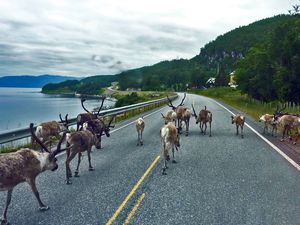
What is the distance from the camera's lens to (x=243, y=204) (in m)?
6.96

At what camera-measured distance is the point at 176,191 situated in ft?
25.6

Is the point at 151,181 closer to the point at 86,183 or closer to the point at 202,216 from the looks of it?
the point at 86,183

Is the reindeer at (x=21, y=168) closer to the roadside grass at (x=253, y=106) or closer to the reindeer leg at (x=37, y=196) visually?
the reindeer leg at (x=37, y=196)

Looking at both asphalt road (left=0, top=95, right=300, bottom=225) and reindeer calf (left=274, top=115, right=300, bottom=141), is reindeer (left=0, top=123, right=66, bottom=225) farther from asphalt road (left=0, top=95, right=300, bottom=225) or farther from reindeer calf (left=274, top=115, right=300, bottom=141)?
reindeer calf (left=274, top=115, right=300, bottom=141)

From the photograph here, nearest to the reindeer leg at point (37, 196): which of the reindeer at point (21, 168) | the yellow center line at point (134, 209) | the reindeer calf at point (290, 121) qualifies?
the reindeer at point (21, 168)

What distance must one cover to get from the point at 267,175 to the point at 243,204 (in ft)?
8.03

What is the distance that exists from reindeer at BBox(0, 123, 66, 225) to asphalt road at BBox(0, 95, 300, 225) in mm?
423

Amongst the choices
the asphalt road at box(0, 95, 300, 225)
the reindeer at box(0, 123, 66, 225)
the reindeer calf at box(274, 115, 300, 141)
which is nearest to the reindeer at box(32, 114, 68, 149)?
the asphalt road at box(0, 95, 300, 225)

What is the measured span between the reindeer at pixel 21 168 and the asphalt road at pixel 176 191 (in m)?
0.42

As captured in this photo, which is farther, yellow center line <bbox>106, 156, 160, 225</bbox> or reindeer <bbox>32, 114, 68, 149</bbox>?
reindeer <bbox>32, 114, 68, 149</bbox>

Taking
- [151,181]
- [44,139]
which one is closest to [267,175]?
[151,181]

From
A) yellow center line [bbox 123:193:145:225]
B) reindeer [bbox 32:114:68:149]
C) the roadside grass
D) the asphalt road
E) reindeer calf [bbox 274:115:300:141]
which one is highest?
reindeer [bbox 32:114:68:149]

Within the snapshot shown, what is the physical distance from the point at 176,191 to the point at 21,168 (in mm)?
3462

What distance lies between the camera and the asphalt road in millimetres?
6340
